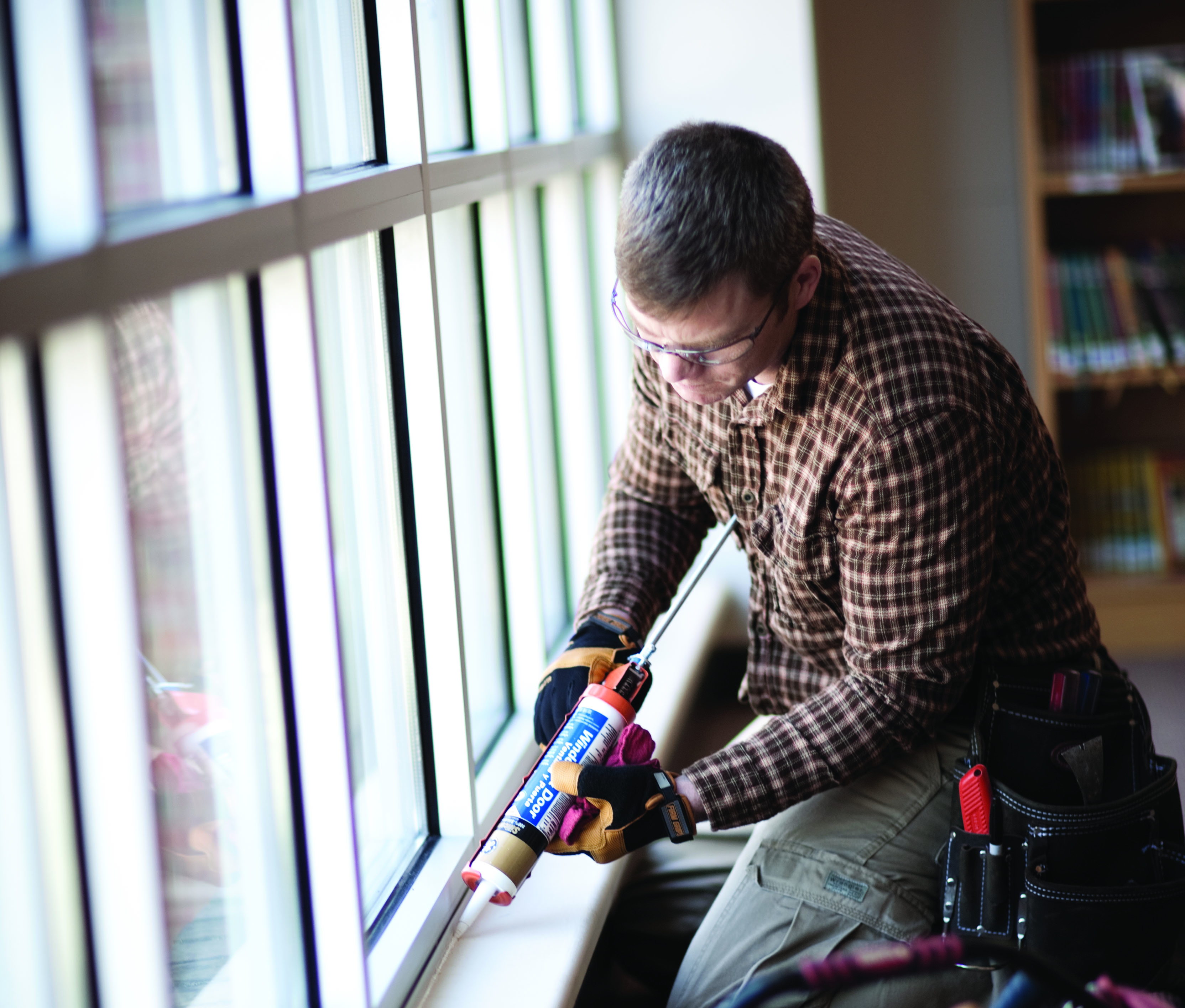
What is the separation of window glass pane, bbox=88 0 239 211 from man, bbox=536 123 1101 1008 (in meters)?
0.40

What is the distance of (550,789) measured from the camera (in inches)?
54.2

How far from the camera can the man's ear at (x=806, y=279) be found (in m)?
1.32

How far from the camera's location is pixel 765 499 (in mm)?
1552

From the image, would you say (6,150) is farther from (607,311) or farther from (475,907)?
(607,311)

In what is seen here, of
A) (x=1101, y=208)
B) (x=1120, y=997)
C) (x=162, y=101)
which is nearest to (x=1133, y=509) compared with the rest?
(x=1101, y=208)

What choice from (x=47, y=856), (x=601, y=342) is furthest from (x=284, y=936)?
(x=601, y=342)

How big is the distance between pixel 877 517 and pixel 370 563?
0.61 m

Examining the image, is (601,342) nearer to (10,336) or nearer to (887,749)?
(887,749)

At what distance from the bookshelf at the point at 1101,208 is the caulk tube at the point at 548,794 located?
89.2 inches

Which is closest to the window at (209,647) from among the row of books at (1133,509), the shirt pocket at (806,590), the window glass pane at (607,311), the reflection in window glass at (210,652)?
the reflection in window glass at (210,652)

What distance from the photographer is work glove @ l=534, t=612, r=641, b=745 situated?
1.56m

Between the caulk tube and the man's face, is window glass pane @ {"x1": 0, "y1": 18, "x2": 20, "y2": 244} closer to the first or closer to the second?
the man's face

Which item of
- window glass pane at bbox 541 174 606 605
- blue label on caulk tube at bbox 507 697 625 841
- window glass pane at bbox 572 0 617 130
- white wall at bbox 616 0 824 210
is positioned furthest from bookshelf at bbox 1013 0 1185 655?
blue label on caulk tube at bbox 507 697 625 841

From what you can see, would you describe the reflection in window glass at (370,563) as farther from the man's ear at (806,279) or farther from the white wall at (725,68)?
the white wall at (725,68)
